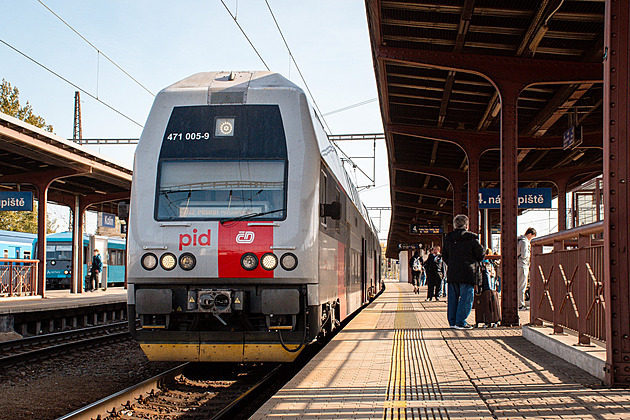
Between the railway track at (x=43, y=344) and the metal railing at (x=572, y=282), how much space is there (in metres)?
7.01

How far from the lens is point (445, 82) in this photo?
631 inches

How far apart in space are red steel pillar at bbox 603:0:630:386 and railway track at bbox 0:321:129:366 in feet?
24.9

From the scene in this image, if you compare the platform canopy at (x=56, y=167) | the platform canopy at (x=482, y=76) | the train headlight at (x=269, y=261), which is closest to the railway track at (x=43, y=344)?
the train headlight at (x=269, y=261)

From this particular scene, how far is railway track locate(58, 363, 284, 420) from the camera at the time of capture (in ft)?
20.3

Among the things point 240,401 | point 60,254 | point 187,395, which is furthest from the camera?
point 60,254

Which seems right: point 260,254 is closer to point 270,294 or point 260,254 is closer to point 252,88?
point 270,294

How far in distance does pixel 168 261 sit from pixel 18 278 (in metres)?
14.9

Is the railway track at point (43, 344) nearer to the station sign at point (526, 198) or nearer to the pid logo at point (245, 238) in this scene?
the pid logo at point (245, 238)

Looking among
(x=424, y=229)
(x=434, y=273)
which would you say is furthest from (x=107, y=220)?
(x=424, y=229)

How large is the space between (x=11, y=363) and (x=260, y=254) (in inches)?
177

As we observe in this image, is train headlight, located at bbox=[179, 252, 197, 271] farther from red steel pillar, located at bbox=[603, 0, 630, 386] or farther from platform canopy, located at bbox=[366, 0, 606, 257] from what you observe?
platform canopy, located at bbox=[366, 0, 606, 257]

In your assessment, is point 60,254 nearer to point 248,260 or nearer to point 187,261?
point 187,261

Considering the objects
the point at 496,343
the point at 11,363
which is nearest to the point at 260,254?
the point at 496,343

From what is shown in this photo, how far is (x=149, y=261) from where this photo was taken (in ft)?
24.6
